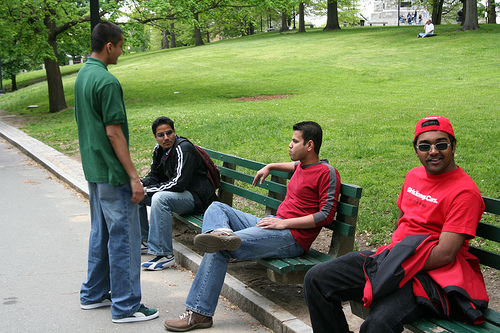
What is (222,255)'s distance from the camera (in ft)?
13.2

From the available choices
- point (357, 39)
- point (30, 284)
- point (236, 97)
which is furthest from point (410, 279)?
point (357, 39)

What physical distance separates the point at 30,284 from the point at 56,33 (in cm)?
1832

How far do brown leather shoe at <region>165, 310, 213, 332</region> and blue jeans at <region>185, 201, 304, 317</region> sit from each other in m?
0.04

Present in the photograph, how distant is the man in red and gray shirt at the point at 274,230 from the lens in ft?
13.0

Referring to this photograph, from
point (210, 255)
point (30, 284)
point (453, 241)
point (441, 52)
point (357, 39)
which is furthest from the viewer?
point (357, 39)

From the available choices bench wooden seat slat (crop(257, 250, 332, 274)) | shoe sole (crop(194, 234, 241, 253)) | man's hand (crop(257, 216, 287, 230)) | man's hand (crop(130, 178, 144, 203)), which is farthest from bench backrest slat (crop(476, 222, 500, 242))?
man's hand (crop(130, 178, 144, 203))

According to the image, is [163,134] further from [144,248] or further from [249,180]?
[144,248]

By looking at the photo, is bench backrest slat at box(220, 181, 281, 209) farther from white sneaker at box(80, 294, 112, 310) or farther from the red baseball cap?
the red baseball cap

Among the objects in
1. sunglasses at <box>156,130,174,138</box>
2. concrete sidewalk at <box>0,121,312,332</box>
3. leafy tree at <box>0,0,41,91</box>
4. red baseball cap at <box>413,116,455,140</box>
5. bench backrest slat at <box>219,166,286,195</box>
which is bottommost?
concrete sidewalk at <box>0,121,312,332</box>

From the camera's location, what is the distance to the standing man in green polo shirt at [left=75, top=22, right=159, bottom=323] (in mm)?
3865

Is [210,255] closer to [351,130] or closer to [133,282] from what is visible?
[133,282]

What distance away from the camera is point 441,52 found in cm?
2855

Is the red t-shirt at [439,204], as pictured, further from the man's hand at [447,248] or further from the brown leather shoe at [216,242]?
the brown leather shoe at [216,242]

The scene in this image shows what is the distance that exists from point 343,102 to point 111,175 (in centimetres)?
1362
